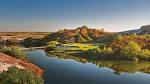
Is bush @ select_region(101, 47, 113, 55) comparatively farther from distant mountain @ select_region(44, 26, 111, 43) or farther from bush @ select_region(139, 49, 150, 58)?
distant mountain @ select_region(44, 26, 111, 43)

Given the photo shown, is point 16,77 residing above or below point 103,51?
above

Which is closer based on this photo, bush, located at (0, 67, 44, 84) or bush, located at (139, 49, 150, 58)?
bush, located at (0, 67, 44, 84)

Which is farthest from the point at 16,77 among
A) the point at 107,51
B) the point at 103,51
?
the point at 107,51

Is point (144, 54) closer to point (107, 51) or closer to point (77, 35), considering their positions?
point (107, 51)

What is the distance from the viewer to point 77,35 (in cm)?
15988

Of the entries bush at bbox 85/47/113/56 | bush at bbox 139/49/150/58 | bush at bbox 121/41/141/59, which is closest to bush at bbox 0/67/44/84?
bush at bbox 121/41/141/59

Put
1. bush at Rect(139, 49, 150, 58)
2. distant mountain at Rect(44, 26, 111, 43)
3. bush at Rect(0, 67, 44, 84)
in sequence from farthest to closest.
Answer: distant mountain at Rect(44, 26, 111, 43) → bush at Rect(139, 49, 150, 58) → bush at Rect(0, 67, 44, 84)

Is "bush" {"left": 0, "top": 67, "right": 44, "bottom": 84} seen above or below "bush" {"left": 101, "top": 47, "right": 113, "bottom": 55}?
above

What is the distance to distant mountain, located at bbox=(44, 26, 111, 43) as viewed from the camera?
155375mm

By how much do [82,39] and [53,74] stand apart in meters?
100

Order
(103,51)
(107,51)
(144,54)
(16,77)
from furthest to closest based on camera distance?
(103,51)
(107,51)
(144,54)
(16,77)

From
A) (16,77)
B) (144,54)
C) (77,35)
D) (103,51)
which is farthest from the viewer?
(77,35)

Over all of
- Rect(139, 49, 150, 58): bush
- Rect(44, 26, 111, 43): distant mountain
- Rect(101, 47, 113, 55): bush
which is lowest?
Rect(139, 49, 150, 58): bush

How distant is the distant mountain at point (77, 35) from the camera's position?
510 feet
